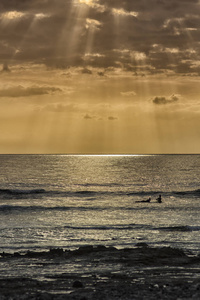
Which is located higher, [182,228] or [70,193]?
[182,228]

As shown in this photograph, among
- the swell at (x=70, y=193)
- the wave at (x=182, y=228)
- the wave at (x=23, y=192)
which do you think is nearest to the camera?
the wave at (x=182, y=228)

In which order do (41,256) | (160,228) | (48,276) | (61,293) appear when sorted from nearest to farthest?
1. (61,293)
2. (48,276)
3. (41,256)
4. (160,228)

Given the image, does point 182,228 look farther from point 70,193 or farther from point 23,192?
point 23,192

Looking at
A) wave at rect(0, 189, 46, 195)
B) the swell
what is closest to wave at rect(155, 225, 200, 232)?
the swell

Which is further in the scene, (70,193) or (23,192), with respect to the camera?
(23,192)

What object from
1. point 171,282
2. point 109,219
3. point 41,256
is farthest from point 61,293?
point 109,219

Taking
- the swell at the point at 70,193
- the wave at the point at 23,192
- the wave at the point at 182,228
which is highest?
the wave at the point at 182,228

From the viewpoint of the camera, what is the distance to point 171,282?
68.2 feet

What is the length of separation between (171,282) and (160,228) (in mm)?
20123

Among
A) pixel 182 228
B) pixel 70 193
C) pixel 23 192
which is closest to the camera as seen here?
pixel 182 228

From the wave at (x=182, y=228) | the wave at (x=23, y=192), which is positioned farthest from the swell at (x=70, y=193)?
the wave at (x=182, y=228)

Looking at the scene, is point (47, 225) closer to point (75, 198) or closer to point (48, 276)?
point (48, 276)

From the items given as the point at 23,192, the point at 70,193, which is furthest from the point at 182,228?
the point at 23,192

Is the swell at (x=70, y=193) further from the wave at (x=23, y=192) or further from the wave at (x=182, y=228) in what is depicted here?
the wave at (x=182, y=228)
